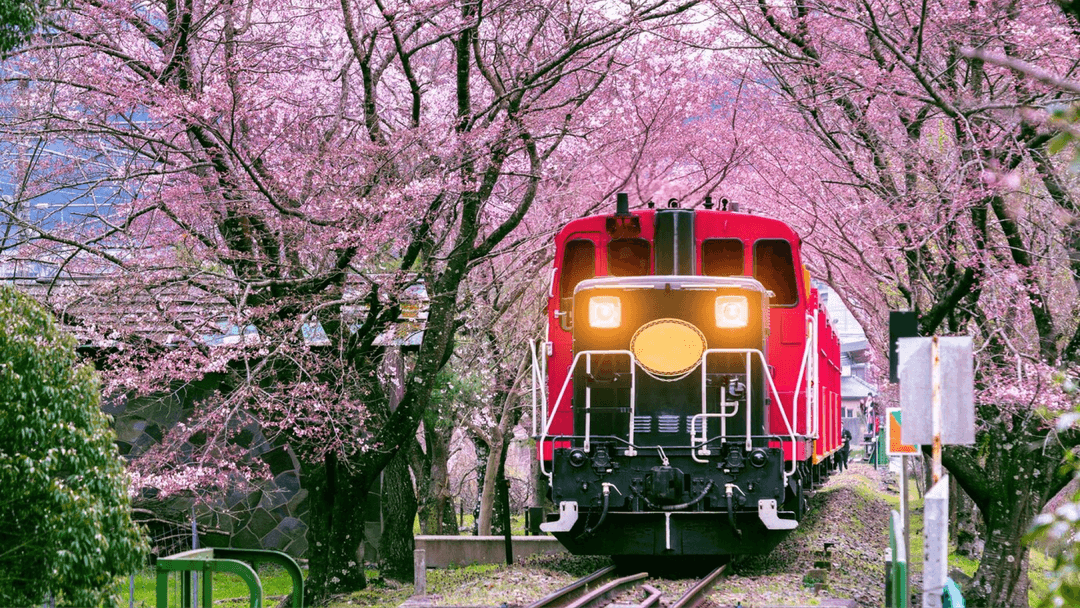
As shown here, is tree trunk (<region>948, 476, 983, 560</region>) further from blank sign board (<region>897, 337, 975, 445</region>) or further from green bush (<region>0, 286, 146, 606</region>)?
green bush (<region>0, 286, 146, 606</region>)

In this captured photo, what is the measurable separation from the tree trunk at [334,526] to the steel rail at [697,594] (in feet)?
14.6

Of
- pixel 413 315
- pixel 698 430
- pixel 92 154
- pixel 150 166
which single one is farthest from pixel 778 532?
pixel 92 154

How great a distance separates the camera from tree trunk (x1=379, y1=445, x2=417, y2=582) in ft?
51.4

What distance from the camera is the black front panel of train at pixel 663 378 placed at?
9.77m

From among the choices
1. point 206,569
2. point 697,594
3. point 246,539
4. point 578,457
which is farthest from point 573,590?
point 246,539

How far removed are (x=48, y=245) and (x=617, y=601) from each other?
25.3ft

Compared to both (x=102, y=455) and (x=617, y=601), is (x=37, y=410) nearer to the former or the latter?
(x=102, y=455)

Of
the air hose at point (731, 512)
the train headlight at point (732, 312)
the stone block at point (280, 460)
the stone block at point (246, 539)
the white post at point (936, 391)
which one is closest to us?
the white post at point (936, 391)

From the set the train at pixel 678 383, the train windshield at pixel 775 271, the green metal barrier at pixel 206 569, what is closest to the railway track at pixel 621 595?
the train at pixel 678 383

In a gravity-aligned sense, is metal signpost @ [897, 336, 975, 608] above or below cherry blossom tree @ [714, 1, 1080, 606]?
below

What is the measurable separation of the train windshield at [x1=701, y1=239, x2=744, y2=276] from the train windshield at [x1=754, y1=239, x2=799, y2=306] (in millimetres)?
186

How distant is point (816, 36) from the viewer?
11.7 meters

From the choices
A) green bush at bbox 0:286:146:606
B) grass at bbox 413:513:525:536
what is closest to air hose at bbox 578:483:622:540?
green bush at bbox 0:286:146:606

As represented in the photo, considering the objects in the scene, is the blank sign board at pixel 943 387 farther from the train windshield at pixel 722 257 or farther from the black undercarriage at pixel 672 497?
the train windshield at pixel 722 257
